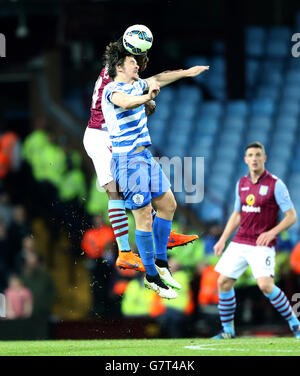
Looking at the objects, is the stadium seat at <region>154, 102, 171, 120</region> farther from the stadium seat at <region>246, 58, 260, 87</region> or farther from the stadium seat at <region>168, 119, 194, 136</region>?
the stadium seat at <region>246, 58, 260, 87</region>

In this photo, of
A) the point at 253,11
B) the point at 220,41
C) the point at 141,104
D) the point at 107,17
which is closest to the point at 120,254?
the point at 141,104

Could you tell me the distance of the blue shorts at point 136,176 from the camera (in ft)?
28.2

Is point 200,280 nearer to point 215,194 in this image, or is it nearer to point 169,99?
point 215,194

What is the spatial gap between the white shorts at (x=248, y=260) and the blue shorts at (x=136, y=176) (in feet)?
6.83

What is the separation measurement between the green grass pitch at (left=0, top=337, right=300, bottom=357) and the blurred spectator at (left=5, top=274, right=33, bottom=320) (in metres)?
3.07

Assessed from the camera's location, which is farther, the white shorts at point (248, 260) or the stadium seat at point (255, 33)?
the stadium seat at point (255, 33)

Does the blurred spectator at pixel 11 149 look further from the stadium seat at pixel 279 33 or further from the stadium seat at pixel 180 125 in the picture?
the stadium seat at pixel 279 33

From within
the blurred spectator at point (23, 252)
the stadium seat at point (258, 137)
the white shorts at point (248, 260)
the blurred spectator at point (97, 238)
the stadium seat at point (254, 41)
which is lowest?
the blurred spectator at point (23, 252)

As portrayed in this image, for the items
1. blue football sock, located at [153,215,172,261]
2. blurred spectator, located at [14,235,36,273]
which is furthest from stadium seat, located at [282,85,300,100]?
blue football sock, located at [153,215,172,261]

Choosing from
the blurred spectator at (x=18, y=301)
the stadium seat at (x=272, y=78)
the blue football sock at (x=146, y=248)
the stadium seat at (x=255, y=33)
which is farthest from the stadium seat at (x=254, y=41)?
the blue football sock at (x=146, y=248)

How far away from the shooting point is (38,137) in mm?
16438

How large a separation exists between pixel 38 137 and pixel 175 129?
261 centimetres

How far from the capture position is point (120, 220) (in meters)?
8.94

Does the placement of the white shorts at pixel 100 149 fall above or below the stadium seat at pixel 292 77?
below
